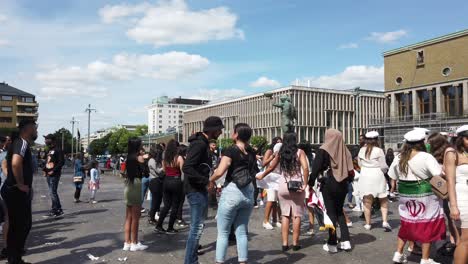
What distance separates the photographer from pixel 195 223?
5375mm

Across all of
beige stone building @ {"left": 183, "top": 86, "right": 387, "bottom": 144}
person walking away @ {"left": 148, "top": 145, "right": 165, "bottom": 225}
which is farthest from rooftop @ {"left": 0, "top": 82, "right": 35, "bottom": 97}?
person walking away @ {"left": 148, "top": 145, "right": 165, "bottom": 225}

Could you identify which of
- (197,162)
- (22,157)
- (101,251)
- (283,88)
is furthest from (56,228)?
(283,88)

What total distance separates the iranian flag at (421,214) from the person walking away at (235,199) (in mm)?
2227

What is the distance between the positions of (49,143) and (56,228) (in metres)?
2.70

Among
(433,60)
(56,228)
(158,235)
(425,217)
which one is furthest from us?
(433,60)

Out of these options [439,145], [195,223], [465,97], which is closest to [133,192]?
[195,223]

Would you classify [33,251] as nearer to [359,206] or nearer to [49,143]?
[49,143]

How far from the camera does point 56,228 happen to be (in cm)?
930

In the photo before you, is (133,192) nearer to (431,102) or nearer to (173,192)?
(173,192)

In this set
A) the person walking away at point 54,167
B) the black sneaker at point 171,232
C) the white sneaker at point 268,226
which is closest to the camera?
the black sneaker at point 171,232

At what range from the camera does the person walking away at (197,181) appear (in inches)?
210

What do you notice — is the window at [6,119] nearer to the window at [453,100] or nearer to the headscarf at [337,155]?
the window at [453,100]

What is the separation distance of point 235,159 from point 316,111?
306 feet

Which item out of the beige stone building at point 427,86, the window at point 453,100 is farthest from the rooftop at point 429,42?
the window at point 453,100
